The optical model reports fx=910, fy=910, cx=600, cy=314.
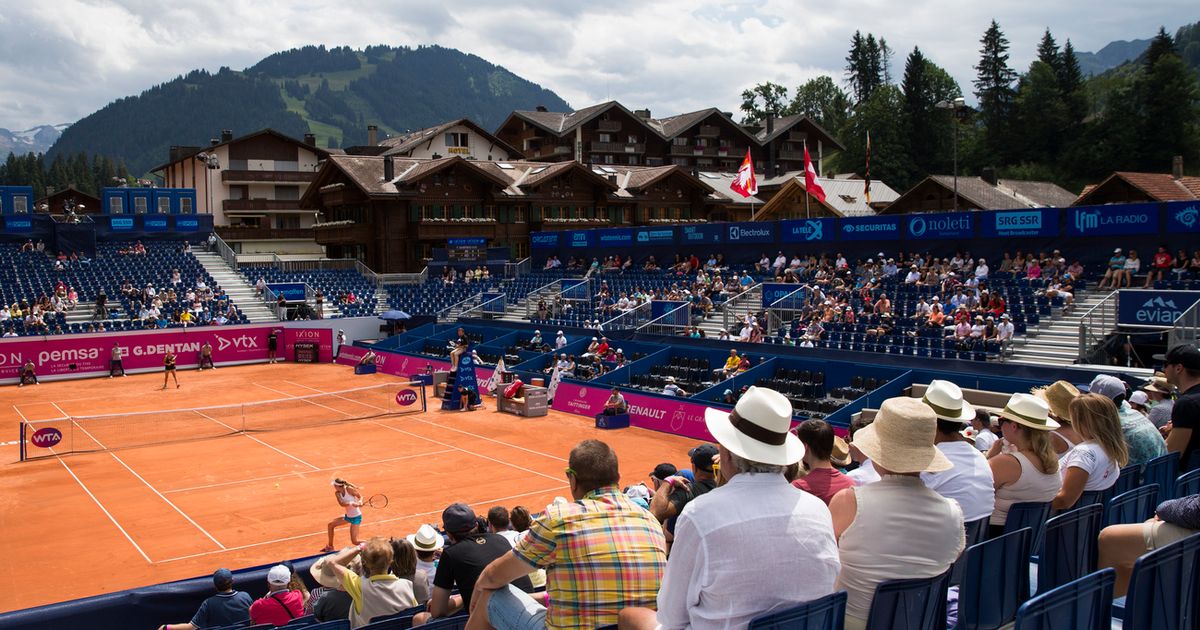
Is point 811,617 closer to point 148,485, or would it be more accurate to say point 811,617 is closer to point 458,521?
point 458,521

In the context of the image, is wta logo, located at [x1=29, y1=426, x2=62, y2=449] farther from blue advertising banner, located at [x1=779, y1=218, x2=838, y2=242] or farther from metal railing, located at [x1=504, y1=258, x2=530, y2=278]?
metal railing, located at [x1=504, y1=258, x2=530, y2=278]

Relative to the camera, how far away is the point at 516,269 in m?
55.7

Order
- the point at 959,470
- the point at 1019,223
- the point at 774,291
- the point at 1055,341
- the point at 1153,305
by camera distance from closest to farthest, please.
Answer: the point at 959,470, the point at 1153,305, the point at 1055,341, the point at 1019,223, the point at 774,291

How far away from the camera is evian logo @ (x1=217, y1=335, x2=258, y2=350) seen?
45.6 metres

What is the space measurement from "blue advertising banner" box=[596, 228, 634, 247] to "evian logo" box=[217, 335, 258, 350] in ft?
62.9

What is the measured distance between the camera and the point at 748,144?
301 ft

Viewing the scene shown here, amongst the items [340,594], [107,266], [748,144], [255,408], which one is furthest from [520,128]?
[340,594]

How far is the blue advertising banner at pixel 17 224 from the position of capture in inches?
2030

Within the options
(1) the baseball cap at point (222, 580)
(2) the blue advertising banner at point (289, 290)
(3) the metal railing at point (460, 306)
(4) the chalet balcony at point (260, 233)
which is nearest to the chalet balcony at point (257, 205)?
(4) the chalet balcony at point (260, 233)

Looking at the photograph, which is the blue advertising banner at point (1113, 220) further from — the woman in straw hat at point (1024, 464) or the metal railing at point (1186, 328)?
the woman in straw hat at point (1024, 464)

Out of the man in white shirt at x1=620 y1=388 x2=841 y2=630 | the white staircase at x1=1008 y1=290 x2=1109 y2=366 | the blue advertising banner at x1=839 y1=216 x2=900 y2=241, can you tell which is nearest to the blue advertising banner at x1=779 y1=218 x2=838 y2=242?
the blue advertising banner at x1=839 y1=216 x2=900 y2=241

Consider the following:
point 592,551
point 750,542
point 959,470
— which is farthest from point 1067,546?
point 592,551

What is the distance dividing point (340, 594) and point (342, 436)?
64.9 feet

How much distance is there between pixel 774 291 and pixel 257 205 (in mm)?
52022
